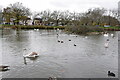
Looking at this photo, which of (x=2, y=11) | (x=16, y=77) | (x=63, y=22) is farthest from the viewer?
(x=63, y=22)

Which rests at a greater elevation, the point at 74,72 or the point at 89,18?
the point at 89,18

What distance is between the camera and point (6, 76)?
9.62 metres

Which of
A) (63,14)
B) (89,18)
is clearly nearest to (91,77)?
(89,18)

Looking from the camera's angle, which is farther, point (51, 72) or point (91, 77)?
point (51, 72)

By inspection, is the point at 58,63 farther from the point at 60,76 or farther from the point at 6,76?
the point at 6,76

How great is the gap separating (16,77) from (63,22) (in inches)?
3430

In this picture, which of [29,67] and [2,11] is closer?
[29,67]

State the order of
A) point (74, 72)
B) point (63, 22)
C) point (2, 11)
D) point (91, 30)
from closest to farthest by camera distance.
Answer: point (74, 72), point (91, 30), point (2, 11), point (63, 22)

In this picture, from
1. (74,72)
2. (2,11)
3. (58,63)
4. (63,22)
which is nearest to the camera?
(74,72)

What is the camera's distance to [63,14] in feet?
330

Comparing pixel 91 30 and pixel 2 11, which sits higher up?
pixel 2 11

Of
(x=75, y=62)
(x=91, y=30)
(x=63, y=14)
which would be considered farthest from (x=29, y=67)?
(x=63, y=14)

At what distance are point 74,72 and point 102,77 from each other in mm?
1920

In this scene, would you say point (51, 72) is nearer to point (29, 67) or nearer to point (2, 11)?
point (29, 67)
